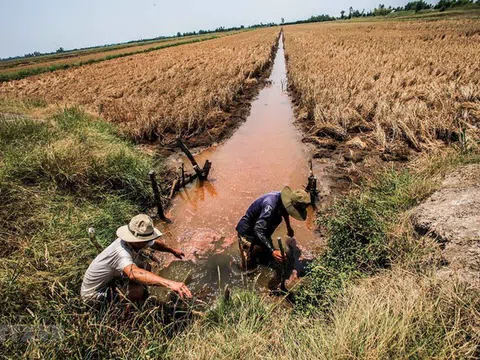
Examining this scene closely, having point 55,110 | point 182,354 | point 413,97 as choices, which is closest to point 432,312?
point 182,354

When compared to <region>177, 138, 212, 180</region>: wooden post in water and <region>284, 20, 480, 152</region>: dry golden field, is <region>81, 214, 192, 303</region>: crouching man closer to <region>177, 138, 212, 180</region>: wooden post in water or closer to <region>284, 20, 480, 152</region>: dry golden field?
<region>177, 138, 212, 180</region>: wooden post in water

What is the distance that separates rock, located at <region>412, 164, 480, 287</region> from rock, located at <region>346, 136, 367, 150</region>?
3.22 metres

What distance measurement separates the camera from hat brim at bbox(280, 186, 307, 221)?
369cm

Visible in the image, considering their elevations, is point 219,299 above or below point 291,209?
below

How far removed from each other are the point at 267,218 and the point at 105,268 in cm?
210

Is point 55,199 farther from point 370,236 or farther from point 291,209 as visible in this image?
point 370,236

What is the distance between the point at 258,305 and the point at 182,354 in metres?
1.09

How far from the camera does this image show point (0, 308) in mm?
2695

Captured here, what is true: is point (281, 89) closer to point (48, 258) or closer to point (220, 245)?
point (220, 245)

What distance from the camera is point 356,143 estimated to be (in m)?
7.62

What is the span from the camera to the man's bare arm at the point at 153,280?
8.78 feet

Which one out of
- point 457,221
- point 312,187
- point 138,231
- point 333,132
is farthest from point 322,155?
point 138,231

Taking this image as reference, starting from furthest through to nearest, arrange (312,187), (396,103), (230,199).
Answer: (396,103) → (230,199) → (312,187)

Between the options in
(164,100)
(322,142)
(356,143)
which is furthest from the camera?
(164,100)
